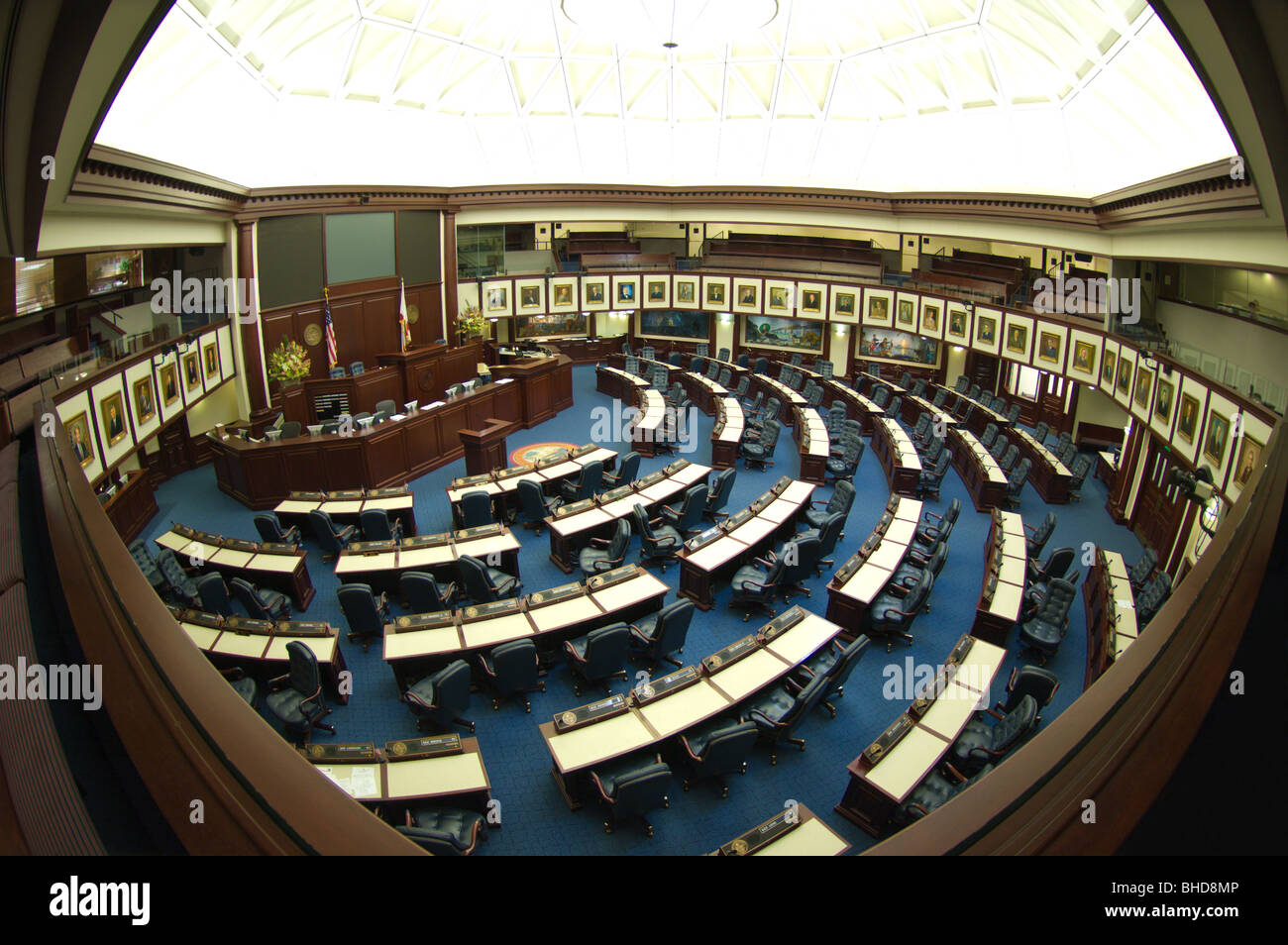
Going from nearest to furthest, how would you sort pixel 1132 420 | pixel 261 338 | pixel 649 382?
pixel 1132 420 → pixel 261 338 → pixel 649 382

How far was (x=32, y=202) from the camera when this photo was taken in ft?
18.4

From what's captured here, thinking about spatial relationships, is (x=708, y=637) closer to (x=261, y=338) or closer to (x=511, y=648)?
(x=511, y=648)

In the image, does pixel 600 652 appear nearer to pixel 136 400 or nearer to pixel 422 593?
pixel 422 593

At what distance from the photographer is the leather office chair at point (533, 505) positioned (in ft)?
44.9

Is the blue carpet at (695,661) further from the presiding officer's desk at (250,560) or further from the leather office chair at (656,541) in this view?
the presiding officer's desk at (250,560)

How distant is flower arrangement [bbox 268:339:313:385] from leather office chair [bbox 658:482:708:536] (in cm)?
1148

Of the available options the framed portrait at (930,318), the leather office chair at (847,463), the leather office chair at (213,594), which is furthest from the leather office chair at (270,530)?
the framed portrait at (930,318)

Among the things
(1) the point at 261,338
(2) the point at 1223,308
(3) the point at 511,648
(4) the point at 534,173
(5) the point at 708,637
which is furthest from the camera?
(4) the point at 534,173

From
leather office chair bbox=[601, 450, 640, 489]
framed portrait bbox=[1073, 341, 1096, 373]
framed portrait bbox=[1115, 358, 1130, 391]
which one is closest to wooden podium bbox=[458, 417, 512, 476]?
leather office chair bbox=[601, 450, 640, 489]

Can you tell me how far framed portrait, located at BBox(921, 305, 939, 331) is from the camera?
23.6 metres

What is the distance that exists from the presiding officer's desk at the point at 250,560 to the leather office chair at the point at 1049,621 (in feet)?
38.6

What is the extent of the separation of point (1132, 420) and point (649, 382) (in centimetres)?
1429

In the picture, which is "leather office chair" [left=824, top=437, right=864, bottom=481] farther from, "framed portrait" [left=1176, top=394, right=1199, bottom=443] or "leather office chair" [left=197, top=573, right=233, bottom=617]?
"leather office chair" [left=197, top=573, right=233, bottom=617]
